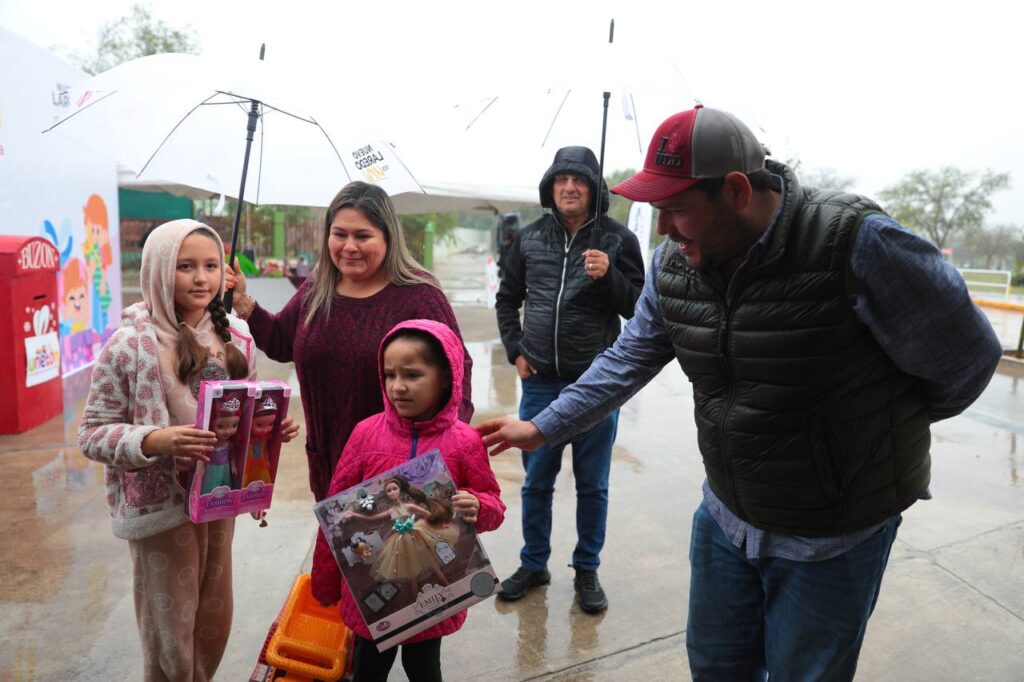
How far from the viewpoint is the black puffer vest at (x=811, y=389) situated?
1.56 metres

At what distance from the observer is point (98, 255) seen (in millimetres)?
8406

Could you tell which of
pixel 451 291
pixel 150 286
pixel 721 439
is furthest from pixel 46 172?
pixel 451 291

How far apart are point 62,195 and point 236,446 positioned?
699cm

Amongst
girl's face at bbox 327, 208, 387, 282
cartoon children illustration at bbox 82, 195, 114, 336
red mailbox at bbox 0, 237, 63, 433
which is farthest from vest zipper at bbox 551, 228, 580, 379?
cartoon children illustration at bbox 82, 195, 114, 336

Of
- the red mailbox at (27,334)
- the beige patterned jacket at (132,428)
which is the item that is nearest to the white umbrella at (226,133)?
the beige patterned jacket at (132,428)

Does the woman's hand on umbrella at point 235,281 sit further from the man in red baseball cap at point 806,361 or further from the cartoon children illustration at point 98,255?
the cartoon children illustration at point 98,255

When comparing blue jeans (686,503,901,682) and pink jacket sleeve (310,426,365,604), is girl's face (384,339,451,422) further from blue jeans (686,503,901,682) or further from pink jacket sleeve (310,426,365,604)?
blue jeans (686,503,901,682)

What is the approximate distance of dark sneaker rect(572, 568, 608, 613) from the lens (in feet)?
10.5

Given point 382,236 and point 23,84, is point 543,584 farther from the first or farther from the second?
point 23,84

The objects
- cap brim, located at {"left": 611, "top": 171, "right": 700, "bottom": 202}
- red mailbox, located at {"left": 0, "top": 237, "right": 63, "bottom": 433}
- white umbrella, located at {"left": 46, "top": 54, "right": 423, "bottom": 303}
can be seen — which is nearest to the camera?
cap brim, located at {"left": 611, "top": 171, "right": 700, "bottom": 202}

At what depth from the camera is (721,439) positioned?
1.77 meters

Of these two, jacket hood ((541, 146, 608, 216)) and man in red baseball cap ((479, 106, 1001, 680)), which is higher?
jacket hood ((541, 146, 608, 216))

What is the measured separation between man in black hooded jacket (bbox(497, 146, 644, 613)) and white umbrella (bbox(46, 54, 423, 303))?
0.83m

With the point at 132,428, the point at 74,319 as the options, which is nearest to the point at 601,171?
the point at 132,428
